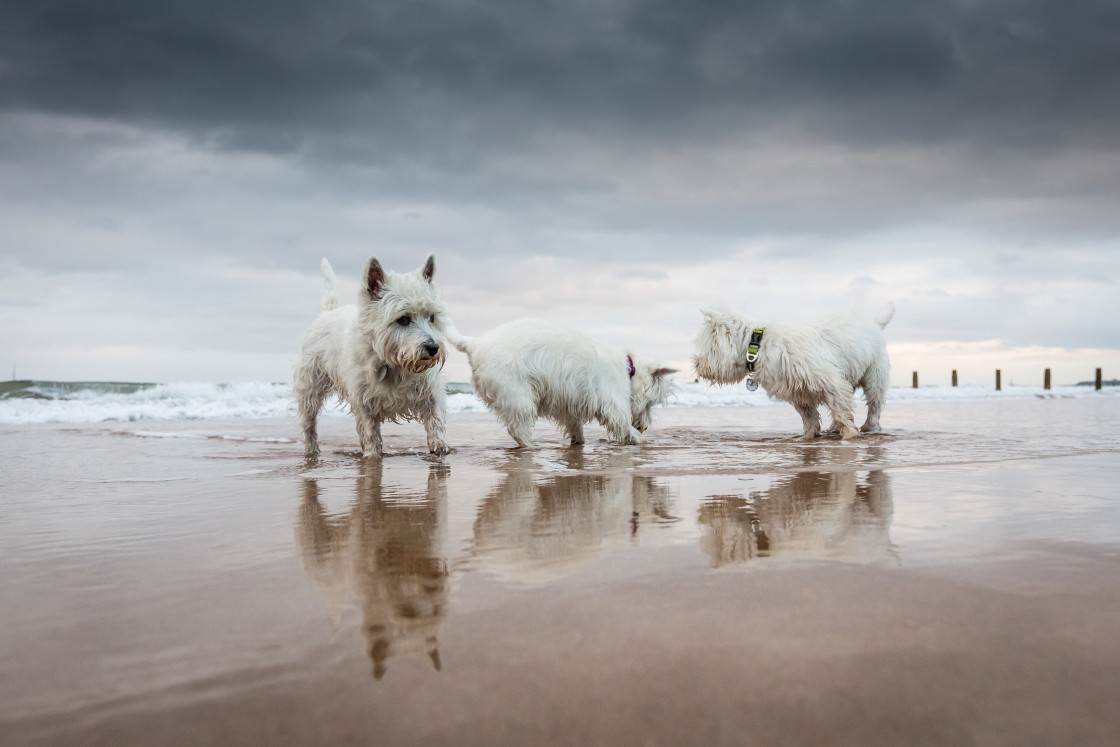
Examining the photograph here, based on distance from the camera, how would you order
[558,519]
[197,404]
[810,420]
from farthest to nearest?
1. [197,404]
2. [810,420]
3. [558,519]

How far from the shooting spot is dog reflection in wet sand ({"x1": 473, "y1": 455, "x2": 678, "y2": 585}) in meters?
2.07

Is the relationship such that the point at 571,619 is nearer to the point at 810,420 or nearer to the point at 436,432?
the point at 436,432

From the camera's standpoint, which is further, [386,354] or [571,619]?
[386,354]

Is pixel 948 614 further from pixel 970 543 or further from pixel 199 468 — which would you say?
pixel 199 468

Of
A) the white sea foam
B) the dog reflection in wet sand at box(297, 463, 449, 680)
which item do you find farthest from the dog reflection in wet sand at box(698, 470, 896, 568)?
the white sea foam

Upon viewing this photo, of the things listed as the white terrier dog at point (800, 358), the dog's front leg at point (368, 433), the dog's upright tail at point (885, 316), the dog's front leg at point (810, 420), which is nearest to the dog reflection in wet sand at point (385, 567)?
the dog's front leg at point (368, 433)

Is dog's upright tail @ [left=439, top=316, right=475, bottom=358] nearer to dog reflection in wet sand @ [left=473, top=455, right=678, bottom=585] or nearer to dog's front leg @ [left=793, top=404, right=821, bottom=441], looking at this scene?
dog reflection in wet sand @ [left=473, top=455, right=678, bottom=585]

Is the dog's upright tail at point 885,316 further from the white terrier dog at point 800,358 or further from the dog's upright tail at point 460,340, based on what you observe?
the dog's upright tail at point 460,340

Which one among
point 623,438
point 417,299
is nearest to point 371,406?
point 417,299

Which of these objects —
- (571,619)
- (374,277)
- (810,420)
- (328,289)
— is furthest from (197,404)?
(571,619)

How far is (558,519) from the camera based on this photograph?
111 inches

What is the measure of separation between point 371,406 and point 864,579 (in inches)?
200

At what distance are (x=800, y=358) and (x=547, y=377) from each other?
2.91 m

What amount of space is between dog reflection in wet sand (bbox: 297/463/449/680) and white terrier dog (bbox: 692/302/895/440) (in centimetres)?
533
